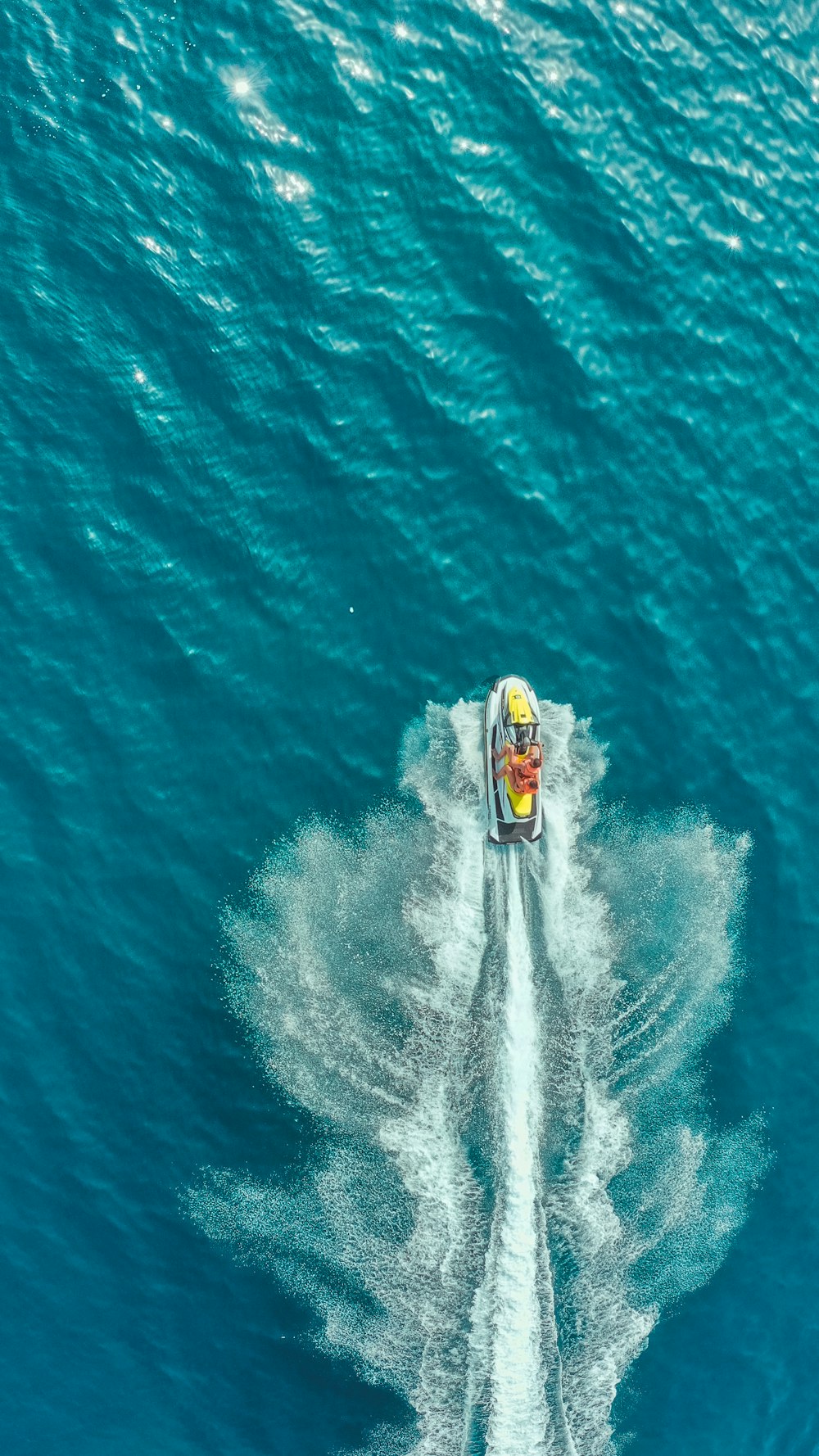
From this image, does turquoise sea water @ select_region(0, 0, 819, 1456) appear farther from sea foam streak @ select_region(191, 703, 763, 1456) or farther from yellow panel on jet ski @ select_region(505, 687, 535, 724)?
yellow panel on jet ski @ select_region(505, 687, 535, 724)

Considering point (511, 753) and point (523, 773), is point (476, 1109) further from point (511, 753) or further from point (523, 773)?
point (511, 753)

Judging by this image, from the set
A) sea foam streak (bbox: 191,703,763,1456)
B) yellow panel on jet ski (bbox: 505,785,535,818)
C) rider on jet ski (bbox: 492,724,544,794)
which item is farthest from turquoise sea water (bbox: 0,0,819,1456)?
rider on jet ski (bbox: 492,724,544,794)

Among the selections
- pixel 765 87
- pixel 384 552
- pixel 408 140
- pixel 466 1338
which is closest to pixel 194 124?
pixel 408 140

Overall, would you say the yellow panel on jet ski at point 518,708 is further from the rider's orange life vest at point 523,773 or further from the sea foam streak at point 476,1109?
the sea foam streak at point 476,1109

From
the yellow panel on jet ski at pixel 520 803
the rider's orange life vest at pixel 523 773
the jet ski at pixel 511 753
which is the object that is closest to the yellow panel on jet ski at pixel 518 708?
the jet ski at pixel 511 753

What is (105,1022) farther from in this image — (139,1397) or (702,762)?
(702,762)

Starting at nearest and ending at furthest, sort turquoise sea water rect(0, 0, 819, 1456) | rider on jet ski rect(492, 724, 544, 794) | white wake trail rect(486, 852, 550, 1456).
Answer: rider on jet ski rect(492, 724, 544, 794) < white wake trail rect(486, 852, 550, 1456) < turquoise sea water rect(0, 0, 819, 1456)

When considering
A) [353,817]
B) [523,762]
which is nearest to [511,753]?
[523,762]
